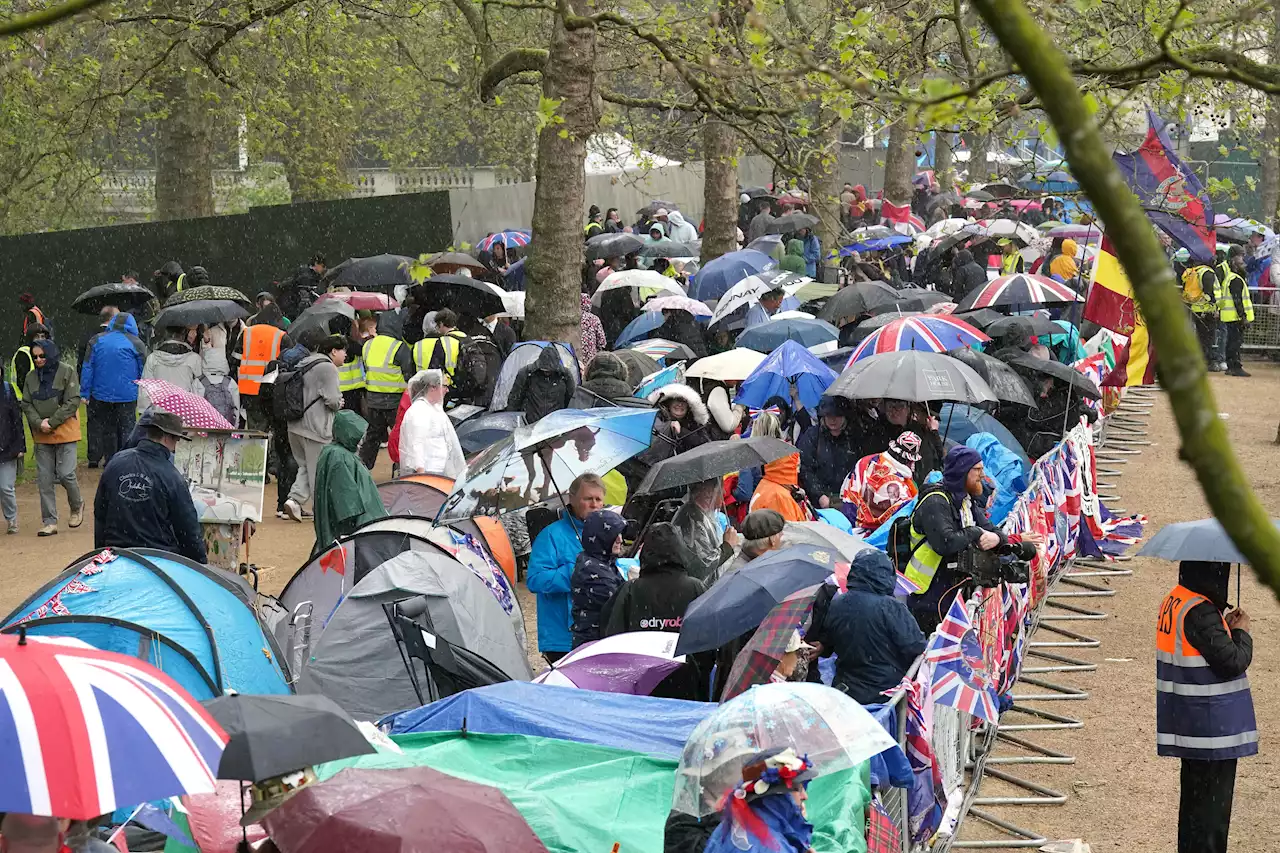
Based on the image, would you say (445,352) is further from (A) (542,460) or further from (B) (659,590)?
(B) (659,590)

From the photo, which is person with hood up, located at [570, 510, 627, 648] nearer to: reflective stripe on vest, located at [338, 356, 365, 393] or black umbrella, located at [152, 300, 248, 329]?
reflective stripe on vest, located at [338, 356, 365, 393]

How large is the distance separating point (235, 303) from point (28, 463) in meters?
4.78

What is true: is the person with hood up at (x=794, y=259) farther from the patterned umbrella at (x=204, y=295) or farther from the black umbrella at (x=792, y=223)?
the patterned umbrella at (x=204, y=295)

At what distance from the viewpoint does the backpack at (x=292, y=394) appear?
13.0 metres

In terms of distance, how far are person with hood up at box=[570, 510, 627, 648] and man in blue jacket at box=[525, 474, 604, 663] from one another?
0.43 m

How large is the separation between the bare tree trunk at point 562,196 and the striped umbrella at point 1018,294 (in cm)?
379

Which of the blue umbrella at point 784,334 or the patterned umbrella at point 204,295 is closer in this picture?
the blue umbrella at point 784,334

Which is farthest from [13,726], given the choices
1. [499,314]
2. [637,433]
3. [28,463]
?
[28,463]

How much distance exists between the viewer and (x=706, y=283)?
18812 mm

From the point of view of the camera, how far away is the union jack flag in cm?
695

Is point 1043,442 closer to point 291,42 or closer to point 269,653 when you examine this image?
point 269,653

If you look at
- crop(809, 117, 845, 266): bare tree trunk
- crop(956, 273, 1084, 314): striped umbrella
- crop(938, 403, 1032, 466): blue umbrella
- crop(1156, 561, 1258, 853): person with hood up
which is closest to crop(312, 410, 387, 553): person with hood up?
crop(938, 403, 1032, 466): blue umbrella

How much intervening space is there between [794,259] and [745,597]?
1803 centimetres

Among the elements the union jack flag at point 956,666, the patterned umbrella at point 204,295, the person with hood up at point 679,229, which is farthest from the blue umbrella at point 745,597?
the person with hood up at point 679,229
